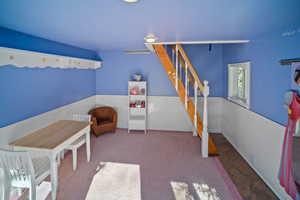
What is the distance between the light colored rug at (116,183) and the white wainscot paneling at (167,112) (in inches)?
81.8

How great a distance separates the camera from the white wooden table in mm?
2068

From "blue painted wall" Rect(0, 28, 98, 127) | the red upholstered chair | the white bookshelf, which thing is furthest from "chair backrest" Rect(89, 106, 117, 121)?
"blue painted wall" Rect(0, 28, 98, 127)

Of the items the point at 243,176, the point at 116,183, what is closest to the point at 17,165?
the point at 116,183

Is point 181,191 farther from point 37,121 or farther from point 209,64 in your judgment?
point 209,64

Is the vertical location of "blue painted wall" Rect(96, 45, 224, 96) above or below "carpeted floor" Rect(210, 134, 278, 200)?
above

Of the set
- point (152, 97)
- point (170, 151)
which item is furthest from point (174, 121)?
point (170, 151)

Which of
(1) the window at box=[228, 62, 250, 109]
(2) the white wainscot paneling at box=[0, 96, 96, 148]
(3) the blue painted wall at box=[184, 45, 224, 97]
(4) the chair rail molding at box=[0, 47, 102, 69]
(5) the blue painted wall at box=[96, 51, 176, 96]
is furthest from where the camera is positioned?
(5) the blue painted wall at box=[96, 51, 176, 96]

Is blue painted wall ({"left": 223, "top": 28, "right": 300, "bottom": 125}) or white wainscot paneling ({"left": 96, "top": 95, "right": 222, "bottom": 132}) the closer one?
blue painted wall ({"left": 223, "top": 28, "right": 300, "bottom": 125})

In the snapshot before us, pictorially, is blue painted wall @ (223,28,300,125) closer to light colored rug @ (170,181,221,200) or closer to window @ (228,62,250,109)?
window @ (228,62,250,109)

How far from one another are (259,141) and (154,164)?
5.73 ft

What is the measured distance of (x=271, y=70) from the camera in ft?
7.77

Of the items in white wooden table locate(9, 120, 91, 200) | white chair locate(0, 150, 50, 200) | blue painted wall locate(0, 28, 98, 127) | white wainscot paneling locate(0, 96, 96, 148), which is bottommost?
white chair locate(0, 150, 50, 200)

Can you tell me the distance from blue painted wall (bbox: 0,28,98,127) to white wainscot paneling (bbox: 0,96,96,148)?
0.07m

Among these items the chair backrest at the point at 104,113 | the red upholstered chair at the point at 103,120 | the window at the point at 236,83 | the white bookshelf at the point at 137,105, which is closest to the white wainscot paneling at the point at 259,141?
the window at the point at 236,83
